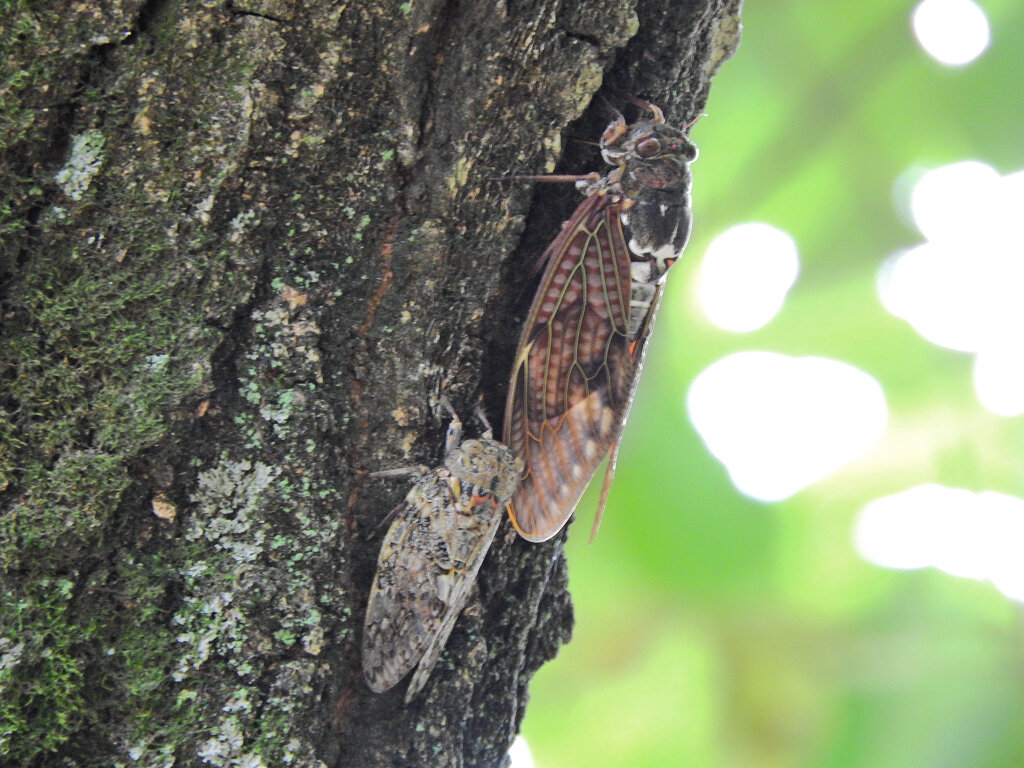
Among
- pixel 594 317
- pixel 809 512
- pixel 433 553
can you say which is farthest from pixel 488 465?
pixel 809 512

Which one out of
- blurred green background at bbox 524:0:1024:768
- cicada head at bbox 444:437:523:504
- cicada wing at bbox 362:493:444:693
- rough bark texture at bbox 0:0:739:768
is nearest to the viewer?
rough bark texture at bbox 0:0:739:768

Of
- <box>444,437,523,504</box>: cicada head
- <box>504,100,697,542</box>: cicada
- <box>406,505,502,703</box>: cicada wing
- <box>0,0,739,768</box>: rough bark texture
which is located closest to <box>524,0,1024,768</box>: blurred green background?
<box>504,100,697,542</box>: cicada

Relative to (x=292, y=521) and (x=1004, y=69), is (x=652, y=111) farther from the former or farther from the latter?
(x=1004, y=69)

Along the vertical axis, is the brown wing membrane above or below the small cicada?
above

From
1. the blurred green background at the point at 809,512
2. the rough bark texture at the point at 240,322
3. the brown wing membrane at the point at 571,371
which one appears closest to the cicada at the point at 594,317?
the brown wing membrane at the point at 571,371

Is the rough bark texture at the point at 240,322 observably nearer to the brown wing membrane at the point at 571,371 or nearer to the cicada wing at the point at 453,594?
the cicada wing at the point at 453,594

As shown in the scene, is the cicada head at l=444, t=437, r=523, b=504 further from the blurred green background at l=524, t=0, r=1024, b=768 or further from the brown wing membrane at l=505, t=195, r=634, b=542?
the blurred green background at l=524, t=0, r=1024, b=768

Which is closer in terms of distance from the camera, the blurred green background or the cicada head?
the cicada head
